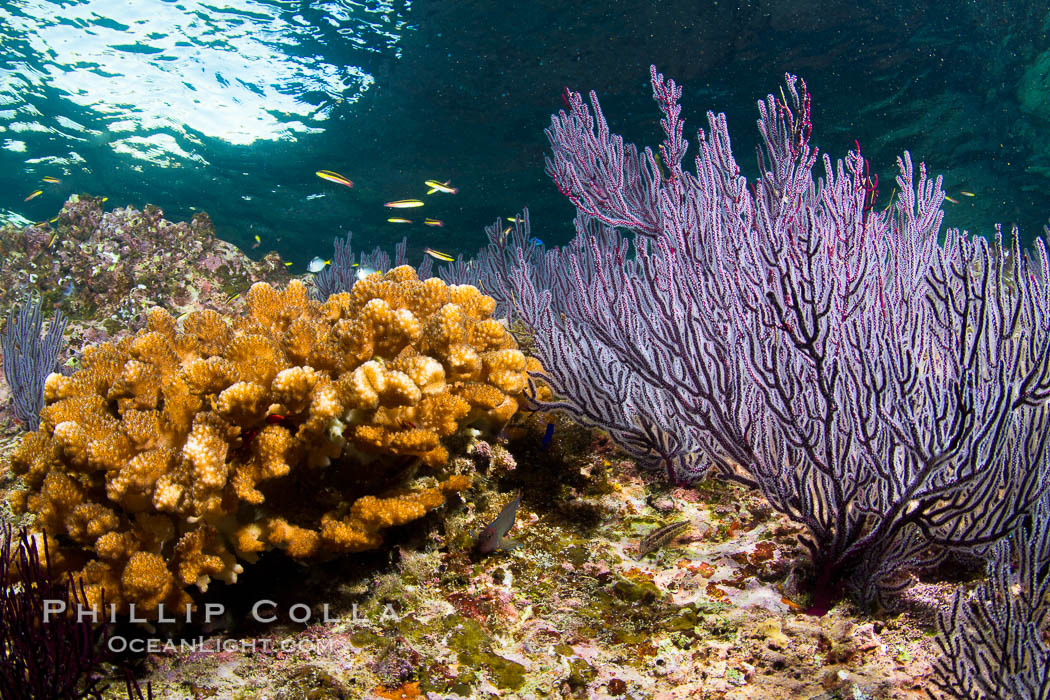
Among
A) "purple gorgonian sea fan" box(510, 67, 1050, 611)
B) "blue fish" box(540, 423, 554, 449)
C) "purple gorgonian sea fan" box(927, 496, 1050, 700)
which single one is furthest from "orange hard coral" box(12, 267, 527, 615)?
"purple gorgonian sea fan" box(927, 496, 1050, 700)

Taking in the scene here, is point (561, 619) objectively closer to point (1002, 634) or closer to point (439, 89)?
point (1002, 634)

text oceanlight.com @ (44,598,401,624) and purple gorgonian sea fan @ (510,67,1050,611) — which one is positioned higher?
purple gorgonian sea fan @ (510,67,1050,611)

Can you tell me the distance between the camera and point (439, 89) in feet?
51.5

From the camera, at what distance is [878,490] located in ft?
6.87

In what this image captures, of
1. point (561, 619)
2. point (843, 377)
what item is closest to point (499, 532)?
point (561, 619)

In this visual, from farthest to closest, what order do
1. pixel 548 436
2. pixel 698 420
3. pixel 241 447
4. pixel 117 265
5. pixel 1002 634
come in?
1. pixel 117 265
2. pixel 548 436
3. pixel 698 420
4. pixel 241 447
5. pixel 1002 634

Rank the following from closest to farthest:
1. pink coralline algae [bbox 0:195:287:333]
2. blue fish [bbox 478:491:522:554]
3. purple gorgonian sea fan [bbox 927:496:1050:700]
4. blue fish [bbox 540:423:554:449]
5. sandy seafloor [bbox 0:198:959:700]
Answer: purple gorgonian sea fan [bbox 927:496:1050:700], sandy seafloor [bbox 0:198:959:700], blue fish [bbox 478:491:522:554], blue fish [bbox 540:423:554:449], pink coralline algae [bbox 0:195:287:333]

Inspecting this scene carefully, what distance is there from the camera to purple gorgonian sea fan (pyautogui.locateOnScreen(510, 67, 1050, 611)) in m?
1.92

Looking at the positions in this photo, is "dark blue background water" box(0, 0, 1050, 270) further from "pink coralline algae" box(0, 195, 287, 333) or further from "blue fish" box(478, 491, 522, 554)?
"blue fish" box(478, 491, 522, 554)

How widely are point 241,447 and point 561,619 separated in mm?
1621

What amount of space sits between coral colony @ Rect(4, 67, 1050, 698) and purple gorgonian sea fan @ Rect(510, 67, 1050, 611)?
0.04ft

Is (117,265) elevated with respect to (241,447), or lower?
lower

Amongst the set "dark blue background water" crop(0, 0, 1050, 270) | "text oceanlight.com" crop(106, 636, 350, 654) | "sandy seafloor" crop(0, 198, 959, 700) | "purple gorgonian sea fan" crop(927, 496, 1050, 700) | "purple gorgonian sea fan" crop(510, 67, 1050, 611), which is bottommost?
"text oceanlight.com" crop(106, 636, 350, 654)

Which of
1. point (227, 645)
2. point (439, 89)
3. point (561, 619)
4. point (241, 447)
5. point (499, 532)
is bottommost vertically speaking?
point (227, 645)
